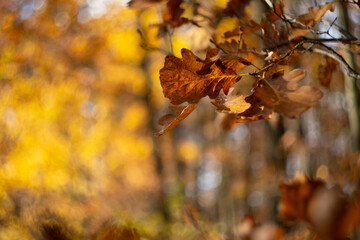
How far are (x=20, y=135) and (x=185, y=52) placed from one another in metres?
2.99

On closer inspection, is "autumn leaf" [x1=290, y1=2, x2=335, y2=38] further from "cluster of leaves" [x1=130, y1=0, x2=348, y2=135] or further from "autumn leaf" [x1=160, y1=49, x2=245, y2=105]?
"autumn leaf" [x1=160, y1=49, x2=245, y2=105]

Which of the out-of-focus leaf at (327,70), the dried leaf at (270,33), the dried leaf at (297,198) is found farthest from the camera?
the out-of-focus leaf at (327,70)

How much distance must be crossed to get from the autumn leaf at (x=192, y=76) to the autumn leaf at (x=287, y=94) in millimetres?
102

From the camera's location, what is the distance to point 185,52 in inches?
31.1

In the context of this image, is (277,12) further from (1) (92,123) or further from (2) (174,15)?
(1) (92,123)

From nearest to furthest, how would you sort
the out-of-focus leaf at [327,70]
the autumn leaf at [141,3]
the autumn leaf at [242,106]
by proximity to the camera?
the autumn leaf at [242,106] → the autumn leaf at [141,3] → the out-of-focus leaf at [327,70]

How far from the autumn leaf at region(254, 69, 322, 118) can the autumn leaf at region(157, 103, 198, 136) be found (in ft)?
0.54

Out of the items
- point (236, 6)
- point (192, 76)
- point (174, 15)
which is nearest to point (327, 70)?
point (236, 6)

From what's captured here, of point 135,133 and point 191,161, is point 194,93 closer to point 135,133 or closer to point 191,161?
point 135,133

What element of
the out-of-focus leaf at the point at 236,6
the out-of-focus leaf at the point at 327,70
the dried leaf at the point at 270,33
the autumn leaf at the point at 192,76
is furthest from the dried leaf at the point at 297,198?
the out-of-focus leaf at the point at 236,6

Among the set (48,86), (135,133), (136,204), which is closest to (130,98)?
(135,133)

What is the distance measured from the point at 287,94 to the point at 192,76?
23 cm

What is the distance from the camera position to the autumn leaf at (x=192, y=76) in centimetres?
78

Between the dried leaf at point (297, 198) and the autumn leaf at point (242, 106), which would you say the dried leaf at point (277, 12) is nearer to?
the autumn leaf at point (242, 106)
